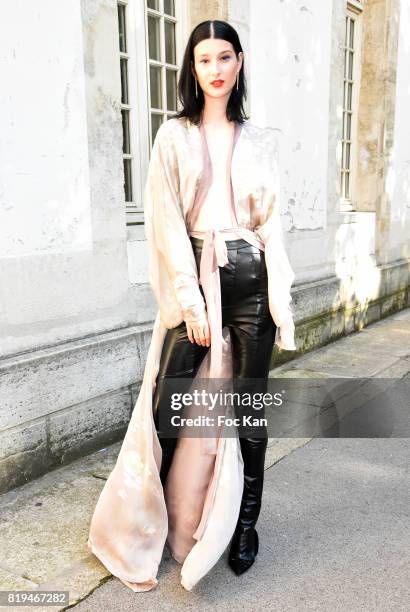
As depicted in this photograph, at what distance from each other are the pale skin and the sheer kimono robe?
4 centimetres

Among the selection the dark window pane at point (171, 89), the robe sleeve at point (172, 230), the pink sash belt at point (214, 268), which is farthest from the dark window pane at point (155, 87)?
the pink sash belt at point (214, 268)

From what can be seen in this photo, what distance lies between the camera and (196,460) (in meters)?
2.52

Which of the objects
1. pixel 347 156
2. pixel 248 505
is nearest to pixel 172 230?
pixel 248 505

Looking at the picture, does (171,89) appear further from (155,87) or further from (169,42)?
(169,42)

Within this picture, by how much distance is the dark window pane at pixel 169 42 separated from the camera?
4.48m

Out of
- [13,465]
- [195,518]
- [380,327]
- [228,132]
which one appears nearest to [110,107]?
[228,132]

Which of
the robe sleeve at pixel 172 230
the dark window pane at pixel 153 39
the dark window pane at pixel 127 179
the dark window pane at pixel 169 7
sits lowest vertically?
the robe sleeve at pixel 172 230

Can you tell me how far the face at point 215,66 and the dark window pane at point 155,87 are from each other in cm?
227

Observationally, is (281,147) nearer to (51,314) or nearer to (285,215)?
(285,215)

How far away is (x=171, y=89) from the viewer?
4.60 m

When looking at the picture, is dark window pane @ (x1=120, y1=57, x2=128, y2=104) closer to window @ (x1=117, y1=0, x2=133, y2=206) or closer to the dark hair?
window @ (x1=117, y1=0, x2=133, y2=206)

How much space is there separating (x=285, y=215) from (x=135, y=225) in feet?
6.40

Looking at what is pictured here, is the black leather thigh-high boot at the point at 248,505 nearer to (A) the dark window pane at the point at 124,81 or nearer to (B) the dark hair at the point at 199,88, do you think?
(B) the dark hair at the point at 199,88

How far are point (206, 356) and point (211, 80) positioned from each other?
1.10m
